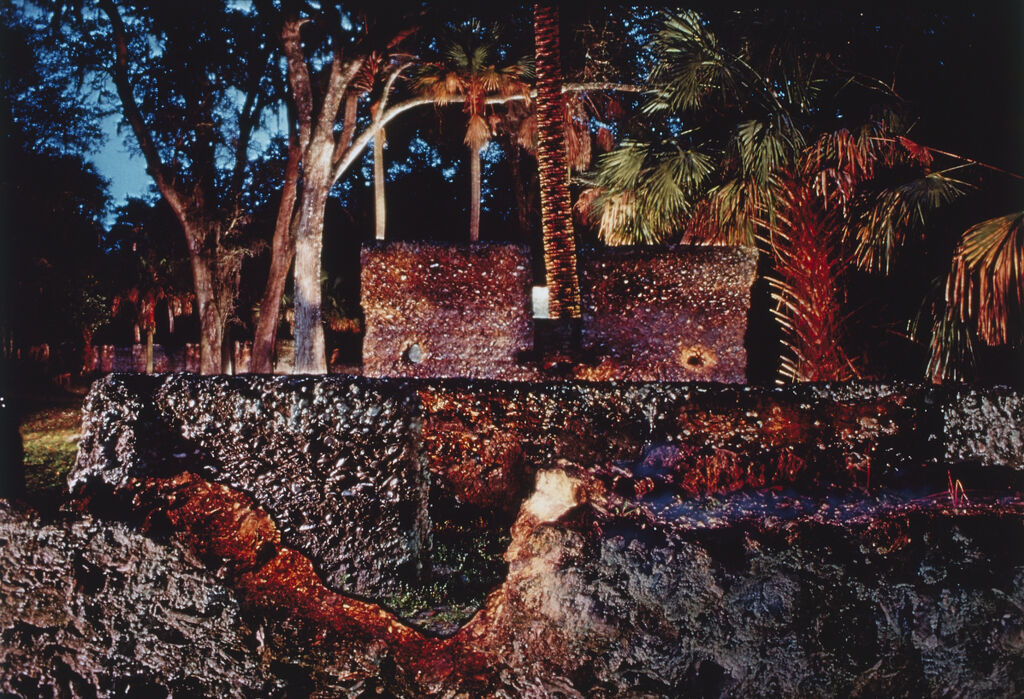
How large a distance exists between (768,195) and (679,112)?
1.41m

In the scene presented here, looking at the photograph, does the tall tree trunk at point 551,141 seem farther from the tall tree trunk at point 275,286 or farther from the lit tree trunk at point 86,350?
the lit tree trunk at point 86,350

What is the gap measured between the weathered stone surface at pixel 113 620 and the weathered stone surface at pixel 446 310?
118 inches

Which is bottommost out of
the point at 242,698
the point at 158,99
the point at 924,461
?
the point at 242,698

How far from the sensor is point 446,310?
4895 millimetres

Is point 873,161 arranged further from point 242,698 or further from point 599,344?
point 242,698

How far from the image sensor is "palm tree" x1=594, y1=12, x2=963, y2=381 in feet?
15.4

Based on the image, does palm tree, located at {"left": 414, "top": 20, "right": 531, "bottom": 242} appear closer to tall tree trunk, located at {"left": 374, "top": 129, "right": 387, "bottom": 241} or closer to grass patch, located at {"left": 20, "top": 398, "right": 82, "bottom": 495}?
tall tree trunk, located at {"left": 374, "top": 129, "right": 387, "bottom": 241}

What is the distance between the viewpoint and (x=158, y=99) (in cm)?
1167

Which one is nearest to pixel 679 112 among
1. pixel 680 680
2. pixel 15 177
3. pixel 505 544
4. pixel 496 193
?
pixel 505 544

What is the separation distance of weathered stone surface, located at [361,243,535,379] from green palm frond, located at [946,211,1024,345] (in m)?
3.18

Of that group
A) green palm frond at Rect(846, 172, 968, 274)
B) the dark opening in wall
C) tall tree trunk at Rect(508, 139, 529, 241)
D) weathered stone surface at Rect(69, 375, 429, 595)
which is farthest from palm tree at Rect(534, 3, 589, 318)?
tall tree trunk at Rect(508, 139, 529, 241)

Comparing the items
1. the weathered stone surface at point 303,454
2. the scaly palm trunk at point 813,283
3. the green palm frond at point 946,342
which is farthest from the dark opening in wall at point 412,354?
the green palm frond at point 946,342

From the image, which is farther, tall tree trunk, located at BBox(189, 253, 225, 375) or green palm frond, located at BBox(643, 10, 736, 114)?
tall tree trunk, located at BBox(189, 253, 225, 375)

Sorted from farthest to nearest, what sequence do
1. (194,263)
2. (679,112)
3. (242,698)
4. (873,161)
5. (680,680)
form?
(194,263) → (679,112) → (873,161) → (242,698) → (680,680)
